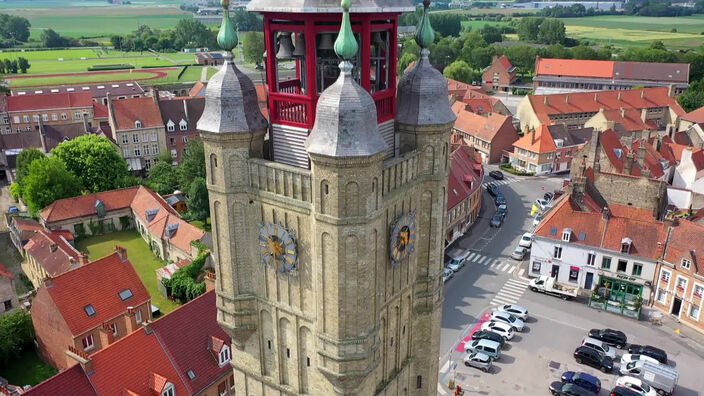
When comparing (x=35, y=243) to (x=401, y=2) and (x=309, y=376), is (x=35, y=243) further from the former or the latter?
(x=401, y=2)

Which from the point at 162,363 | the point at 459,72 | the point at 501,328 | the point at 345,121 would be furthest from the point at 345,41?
the point at 459,72

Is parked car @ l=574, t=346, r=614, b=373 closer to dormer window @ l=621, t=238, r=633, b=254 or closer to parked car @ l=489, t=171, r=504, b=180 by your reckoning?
A: dormer window @ l=621, t=238, r=633, b=254

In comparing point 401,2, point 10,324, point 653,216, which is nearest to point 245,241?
point 401,2

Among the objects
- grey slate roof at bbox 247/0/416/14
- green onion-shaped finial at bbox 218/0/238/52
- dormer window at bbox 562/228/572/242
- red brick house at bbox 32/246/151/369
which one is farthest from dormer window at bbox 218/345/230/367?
dormer window at bbox 562/228/572/242

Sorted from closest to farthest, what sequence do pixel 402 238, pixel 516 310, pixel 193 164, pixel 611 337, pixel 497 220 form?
1. pixel 402 238
2. pixel 611 337
3. pixel 516 310
4. pixel 497 220
5. pixel 193 164

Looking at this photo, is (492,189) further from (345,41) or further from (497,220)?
(345,41)

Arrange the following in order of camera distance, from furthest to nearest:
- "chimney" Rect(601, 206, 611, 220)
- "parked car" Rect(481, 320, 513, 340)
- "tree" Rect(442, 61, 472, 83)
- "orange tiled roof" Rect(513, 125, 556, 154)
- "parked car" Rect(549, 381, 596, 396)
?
"tree" Rect(442, 61, 472, 83) → "orange tiled roof" Rect(513, 125, 556, 154) → "chimney" Rect(601, 206, 611, 220) → "parked car" Rect(481, 320, 513, 340) → "parked car" Rect(549, 381, 596, 396)
